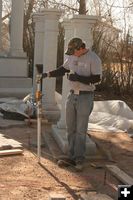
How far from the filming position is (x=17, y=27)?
51.5ft

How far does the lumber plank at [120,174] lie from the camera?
6.12 m

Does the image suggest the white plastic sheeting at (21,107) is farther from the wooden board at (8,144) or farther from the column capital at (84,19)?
the column capital at (84,19)

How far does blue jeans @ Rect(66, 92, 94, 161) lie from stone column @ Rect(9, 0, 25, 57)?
9.03 metres

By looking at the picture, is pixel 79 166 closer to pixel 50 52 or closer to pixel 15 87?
pixel 50 52

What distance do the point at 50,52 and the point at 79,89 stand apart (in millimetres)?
4137

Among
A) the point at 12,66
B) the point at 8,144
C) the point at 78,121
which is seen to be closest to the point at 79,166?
the point at 78,121

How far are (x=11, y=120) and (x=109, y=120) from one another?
2177 millimetres

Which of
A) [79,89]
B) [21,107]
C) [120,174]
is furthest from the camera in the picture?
[21,107]

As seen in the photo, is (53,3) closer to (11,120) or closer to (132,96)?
(132,96)

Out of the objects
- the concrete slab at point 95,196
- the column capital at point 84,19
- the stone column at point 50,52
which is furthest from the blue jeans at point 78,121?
the stone column at point 50,52

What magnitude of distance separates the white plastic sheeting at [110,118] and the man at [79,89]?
3.17 meters

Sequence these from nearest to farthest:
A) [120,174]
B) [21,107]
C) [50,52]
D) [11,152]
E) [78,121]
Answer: [120,174] → [78,121] → [11,152] → [50,52] → [21,107]

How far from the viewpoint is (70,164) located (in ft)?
22.9

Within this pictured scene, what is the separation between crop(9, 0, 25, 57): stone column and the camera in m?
15.6
